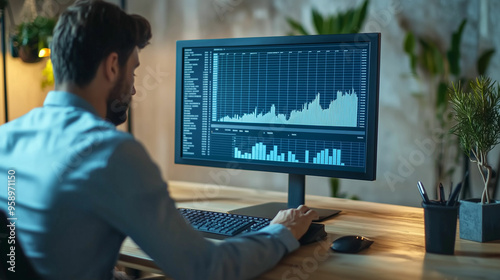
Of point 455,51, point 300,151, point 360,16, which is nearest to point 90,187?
point 300,151

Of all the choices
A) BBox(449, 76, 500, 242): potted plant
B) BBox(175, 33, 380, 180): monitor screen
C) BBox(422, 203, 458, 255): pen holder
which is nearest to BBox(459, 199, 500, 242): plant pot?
BBox(449, 76, 500, 242): potted plant

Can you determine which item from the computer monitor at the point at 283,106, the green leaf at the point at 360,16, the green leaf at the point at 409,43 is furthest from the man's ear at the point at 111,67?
the green leaf at the point at 409,43

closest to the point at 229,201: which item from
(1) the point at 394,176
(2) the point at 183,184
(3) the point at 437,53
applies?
(2) the point at 183,184

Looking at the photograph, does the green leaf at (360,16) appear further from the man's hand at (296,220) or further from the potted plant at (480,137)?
the man's hand at (296,220)

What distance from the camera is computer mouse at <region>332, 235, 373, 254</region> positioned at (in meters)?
1.09

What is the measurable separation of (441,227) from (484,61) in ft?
5.67

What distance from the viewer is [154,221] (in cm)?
82

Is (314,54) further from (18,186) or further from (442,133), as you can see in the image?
(442,133)

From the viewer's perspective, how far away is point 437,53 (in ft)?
8.60

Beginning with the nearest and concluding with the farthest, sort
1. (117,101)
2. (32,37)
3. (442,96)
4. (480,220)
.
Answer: (117,101), (480,220), (442,96), (32,37)

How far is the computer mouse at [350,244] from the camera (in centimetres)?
109

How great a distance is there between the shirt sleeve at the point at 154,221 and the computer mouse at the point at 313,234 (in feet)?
0.94

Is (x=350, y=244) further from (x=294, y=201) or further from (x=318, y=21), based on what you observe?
(x=318, y=21)

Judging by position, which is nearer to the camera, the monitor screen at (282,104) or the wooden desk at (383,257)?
the wooden desk at (383,257)
